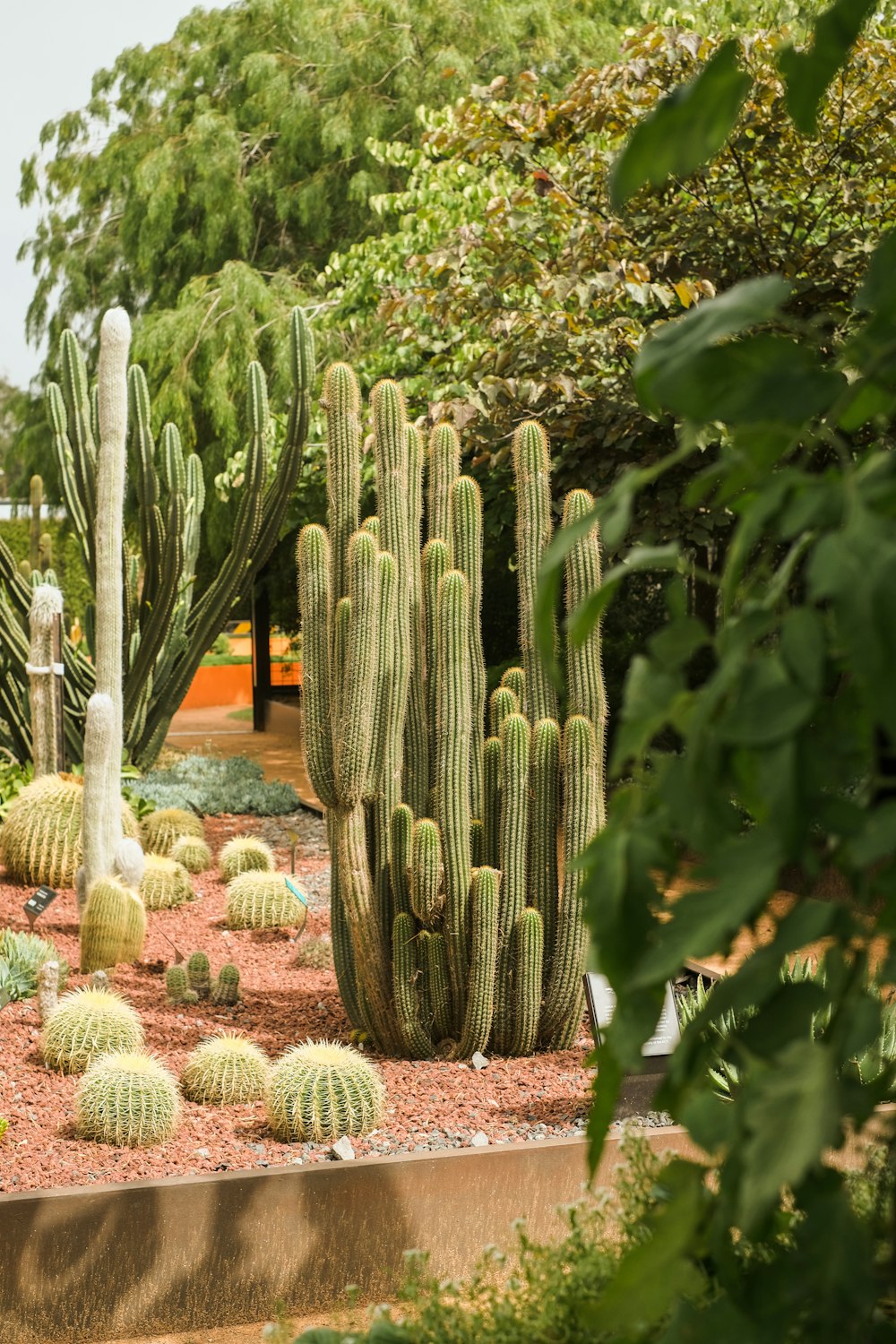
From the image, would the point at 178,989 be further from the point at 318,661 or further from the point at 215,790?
the point at 215,790

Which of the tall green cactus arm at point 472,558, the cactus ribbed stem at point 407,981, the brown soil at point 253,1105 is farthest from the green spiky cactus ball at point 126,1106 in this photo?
the tall green cactus arm at point 472,558

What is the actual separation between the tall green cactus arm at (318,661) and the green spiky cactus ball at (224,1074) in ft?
2.60

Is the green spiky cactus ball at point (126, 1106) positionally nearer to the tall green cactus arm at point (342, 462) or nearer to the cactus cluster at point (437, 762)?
the cactus cluster at point (437, 762)

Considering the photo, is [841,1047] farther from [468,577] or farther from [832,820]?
[468,577]

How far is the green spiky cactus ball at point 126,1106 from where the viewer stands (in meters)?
3.46

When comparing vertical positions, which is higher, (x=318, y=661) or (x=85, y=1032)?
(x=318, y=661)

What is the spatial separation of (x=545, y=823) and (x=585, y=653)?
0.55 m

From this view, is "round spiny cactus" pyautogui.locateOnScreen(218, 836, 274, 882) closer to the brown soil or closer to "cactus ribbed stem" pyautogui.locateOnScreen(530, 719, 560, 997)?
the brown soil

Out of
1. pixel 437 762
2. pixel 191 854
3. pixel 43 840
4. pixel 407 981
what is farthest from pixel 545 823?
pixel 191 854

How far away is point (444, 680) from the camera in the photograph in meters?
3.99

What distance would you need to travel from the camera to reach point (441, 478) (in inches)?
167

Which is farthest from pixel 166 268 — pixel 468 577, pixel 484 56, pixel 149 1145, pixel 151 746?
pixel 149 1145

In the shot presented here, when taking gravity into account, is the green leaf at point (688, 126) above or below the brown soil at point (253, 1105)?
above

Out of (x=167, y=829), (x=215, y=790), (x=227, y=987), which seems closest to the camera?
(x=227, y=987)
